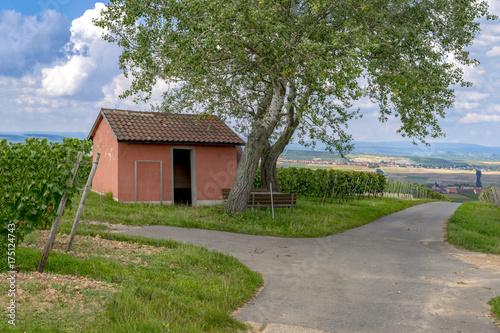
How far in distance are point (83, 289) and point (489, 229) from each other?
16133 mm

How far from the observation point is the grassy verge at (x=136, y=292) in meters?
5.48

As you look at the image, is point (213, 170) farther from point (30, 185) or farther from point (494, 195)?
point (494, 195)

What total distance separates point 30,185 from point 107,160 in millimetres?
15410

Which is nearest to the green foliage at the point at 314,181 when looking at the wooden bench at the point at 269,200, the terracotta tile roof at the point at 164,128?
the terracotta tile roof at the point at 164,128

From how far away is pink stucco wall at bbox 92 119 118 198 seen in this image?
21375 mm

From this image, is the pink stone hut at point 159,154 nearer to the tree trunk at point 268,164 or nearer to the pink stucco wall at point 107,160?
the pink stucco wall at point 107,160

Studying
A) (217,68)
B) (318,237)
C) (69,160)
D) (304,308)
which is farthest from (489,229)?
(69,160)

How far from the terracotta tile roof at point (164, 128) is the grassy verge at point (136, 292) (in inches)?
464

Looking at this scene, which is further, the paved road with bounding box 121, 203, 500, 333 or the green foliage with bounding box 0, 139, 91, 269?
the green foliage with bounding box 0, 139, 91, 269

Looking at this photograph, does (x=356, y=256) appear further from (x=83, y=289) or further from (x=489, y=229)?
(x=489, y=229)

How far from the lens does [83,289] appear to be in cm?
630

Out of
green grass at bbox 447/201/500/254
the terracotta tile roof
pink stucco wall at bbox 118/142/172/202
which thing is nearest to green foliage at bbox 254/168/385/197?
the terracotta tile roof

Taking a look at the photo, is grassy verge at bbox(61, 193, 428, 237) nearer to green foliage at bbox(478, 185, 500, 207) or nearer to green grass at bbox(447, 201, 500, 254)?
green grass at bbox(447, 201, 500, 254)

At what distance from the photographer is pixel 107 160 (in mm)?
22625
